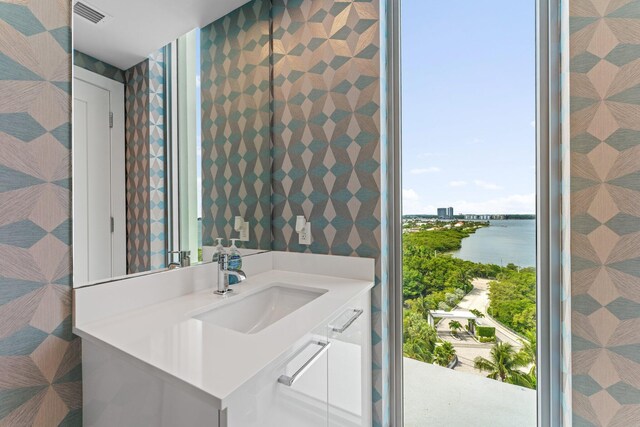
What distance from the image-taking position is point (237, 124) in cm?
155

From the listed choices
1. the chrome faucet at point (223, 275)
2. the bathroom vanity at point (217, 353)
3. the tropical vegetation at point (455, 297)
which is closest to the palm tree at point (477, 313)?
the tropical vegetation at point (455, 297)

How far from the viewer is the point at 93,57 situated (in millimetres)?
888

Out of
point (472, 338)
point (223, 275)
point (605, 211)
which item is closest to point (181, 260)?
point (223, 275)

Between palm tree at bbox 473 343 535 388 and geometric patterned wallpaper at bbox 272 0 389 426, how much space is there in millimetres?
456

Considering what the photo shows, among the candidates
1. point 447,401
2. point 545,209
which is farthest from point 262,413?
point 545,209

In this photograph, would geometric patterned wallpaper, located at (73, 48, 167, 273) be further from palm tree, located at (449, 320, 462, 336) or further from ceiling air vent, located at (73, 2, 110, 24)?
palm tree, located at (449, 320, 462, 336)

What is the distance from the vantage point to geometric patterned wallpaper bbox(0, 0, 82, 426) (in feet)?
2.38

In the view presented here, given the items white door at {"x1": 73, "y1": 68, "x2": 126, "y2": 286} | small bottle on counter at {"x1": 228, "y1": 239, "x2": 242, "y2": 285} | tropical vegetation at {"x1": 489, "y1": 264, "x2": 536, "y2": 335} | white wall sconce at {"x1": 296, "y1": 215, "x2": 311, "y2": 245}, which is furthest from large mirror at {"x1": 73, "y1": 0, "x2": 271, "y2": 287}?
tropical vegetation at {"x1": 489, "y1": 264, "x2": 536, "y2": 335}

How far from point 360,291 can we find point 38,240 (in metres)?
1.03

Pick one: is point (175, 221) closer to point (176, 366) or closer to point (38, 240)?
point (38, 240)

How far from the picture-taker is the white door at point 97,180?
33.7 inches

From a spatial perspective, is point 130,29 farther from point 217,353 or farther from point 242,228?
point 217,353

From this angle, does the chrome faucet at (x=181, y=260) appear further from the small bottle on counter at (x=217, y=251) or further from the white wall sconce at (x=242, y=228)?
the white wall sconce at (x=242, y=228)

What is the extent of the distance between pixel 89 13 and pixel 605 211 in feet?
6.07
